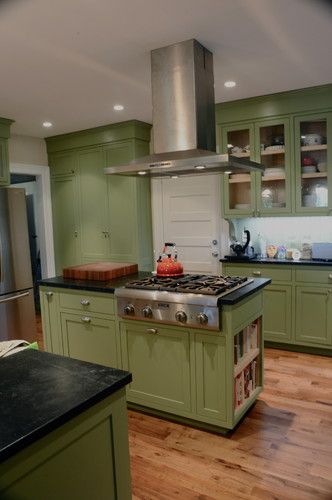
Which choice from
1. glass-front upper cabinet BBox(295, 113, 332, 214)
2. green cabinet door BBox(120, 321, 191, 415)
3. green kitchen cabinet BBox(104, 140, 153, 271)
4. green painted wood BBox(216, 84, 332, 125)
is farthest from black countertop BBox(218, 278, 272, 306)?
green kitchen cabinet BBox(104, 140, 153, 271)

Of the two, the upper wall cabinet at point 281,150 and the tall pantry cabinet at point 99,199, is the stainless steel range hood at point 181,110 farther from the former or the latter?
the tall pantry cabinet at point 99,199

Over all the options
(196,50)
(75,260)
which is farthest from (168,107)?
(75,260)

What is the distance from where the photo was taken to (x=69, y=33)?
7.84ft

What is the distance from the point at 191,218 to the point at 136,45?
7.64 ft

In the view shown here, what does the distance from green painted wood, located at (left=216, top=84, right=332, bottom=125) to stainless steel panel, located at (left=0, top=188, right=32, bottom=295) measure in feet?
7.52

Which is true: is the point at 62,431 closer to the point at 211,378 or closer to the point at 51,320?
the point at 211,378

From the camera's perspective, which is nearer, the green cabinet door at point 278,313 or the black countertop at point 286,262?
the black countertop at point 286,262

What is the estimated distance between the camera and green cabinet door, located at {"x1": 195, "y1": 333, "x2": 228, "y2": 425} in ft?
7.66

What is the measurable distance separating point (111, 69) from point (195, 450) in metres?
2.73

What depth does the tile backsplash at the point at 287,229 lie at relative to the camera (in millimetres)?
3977

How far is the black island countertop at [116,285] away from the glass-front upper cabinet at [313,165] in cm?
138

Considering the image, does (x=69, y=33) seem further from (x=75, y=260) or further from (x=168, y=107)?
(x=75, y=260)

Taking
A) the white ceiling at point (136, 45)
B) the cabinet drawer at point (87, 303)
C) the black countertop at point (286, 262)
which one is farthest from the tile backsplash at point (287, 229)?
the cabinet drawer at point (87, 303)

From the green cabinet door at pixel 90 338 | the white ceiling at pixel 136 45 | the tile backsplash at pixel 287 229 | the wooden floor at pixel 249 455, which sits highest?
the white ceiling at pixel 136 45
